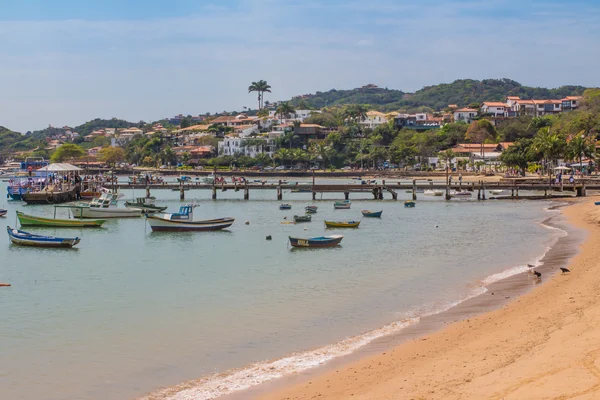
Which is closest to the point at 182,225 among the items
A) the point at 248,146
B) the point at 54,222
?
the point at 54,222

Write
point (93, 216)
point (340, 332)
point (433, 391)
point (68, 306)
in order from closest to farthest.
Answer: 1. point (433, 391)
2. point (340, 332)
3. point (68, 306)
4. point (93, 216)

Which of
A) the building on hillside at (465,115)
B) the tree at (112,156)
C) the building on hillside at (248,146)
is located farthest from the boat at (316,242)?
the building on hillside at (465,115)

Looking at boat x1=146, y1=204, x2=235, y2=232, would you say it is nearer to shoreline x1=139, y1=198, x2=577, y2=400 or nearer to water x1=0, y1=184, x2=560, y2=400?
water x1=0, y1=184, x2=560, y2=400

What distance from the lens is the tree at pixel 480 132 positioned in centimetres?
15600

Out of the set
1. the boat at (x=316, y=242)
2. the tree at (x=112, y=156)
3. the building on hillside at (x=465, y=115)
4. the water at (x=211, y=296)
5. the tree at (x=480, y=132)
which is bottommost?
A: the water at (x=211, y=296)

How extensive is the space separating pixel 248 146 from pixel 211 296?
146 m

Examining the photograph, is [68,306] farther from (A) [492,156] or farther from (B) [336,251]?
(A) [492,156]

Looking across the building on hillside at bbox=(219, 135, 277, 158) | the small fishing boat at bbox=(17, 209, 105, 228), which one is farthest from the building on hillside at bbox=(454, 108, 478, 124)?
the small fishing boat at bbox=(17, 209, 105, 228)

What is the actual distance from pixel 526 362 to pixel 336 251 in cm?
2633

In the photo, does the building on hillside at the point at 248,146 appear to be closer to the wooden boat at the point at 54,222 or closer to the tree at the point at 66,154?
the tree at the point at 66,154

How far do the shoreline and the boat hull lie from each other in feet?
89.5

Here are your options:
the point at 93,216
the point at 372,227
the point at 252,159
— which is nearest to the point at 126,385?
the point at 372,227

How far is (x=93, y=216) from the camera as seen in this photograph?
6169cm

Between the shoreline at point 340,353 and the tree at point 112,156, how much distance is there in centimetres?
17470
